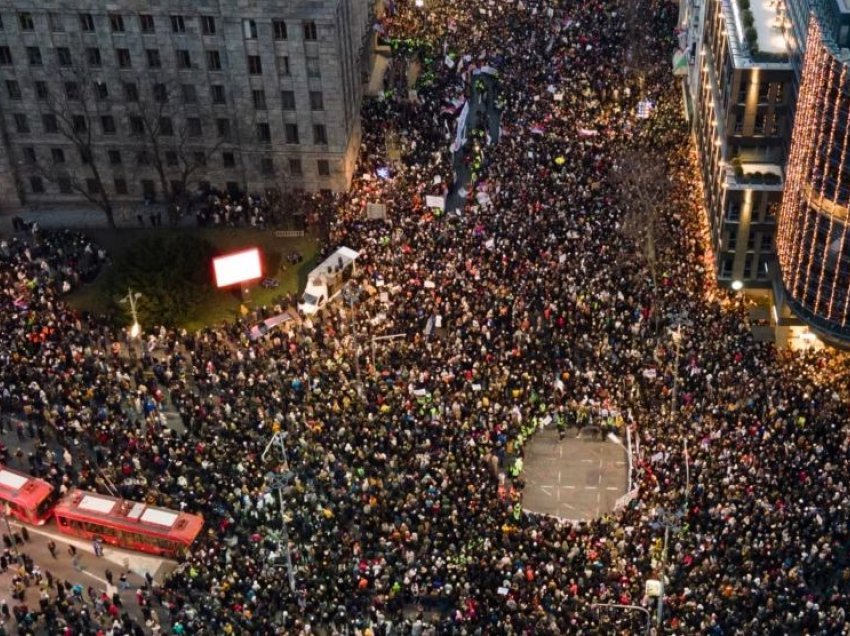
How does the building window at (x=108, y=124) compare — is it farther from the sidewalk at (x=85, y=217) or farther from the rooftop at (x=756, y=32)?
the rooftop at (x=756, y=32)

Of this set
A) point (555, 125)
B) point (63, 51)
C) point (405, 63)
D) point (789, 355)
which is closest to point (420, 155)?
point (555, 125)

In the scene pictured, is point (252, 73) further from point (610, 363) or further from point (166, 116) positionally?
point (610, 363)

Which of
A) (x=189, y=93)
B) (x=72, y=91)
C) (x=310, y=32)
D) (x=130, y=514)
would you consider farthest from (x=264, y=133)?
(x=130, y=514)

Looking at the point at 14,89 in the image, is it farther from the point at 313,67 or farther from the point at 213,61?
the point at 313,67

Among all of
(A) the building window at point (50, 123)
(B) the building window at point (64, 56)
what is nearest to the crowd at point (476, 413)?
(A) the building window at point (50, 123)

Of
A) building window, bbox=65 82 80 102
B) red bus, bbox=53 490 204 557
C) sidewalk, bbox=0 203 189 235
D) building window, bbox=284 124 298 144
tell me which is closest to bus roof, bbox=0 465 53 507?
red bus, bbox=53 490 204 557
